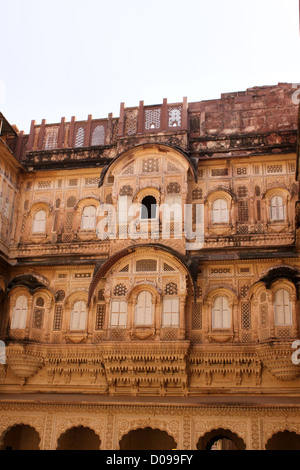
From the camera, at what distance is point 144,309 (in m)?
15.4

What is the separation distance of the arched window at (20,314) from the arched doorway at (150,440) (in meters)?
4.29

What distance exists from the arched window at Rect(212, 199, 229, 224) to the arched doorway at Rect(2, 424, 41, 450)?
7.89 meters

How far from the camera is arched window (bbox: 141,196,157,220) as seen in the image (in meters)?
16.6

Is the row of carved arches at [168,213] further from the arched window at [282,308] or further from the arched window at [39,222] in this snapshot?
the arched window at [282,308]

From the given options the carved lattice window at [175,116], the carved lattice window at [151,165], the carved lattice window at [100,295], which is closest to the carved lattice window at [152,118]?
the carved lattice window at [175,116]

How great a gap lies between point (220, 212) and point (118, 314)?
4167 millimetres

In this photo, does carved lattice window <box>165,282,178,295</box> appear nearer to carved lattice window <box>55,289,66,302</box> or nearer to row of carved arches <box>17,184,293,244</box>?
row of carved arches <box>17,184,293,244</box>

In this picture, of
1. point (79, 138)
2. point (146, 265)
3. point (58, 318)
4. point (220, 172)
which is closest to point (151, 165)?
point (220, 172)

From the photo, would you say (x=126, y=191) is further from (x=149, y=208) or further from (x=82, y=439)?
(x=82, y=439)

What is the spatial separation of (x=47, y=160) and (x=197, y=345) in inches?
302

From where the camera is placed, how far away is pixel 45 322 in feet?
52.9

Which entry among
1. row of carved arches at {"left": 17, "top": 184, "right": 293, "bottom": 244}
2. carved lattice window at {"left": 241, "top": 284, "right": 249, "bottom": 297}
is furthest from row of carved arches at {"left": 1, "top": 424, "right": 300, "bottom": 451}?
row of carved arches at {"left": 17, "top": 184, "right": 293, "bottom": 244}

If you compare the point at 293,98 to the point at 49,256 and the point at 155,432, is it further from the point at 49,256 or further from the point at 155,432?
the point at 155,432

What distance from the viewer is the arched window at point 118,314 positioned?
15289mm
